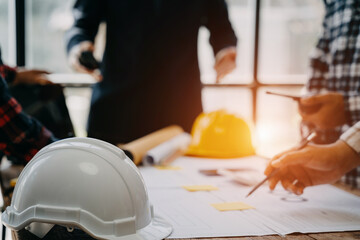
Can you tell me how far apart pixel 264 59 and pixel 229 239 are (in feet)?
13.8

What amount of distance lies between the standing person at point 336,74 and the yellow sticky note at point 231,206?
596 millimetres

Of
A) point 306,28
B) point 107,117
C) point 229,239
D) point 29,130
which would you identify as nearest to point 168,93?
point 107,117

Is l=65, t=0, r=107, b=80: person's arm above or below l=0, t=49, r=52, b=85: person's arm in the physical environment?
above

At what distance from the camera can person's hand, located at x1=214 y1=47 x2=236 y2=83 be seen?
211cm

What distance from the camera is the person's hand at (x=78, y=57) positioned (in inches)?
80.1

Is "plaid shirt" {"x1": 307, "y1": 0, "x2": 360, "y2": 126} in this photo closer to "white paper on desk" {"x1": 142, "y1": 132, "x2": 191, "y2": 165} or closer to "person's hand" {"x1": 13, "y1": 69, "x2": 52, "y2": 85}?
"white paper on desk" {"x1": 142, "y1": 132, "x2": 191, "y2": 165}

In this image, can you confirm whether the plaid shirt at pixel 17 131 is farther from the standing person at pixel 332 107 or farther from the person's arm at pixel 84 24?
the person's arm at pixel 84 24

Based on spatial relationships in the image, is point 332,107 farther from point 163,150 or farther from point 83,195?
point 83,195

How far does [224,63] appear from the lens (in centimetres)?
215

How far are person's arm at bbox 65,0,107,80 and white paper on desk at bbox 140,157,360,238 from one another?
1030 millimetres

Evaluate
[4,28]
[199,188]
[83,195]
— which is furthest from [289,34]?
[83,195]

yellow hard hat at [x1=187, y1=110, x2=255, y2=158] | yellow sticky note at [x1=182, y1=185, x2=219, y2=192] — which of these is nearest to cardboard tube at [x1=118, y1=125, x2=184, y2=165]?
yellow hard hat at [x1=187, y1=110, x2=255, y2=158]

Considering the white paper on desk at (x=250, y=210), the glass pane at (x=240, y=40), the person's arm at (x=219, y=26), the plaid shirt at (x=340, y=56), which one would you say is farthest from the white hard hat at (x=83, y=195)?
the glass pane at (x=240, y=40)

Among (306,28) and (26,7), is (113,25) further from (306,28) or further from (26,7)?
(306,28)
